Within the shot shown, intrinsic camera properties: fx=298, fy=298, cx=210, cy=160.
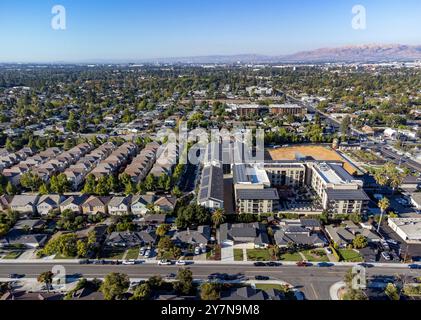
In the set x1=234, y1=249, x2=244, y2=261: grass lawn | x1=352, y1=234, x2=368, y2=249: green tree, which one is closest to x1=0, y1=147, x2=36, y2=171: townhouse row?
x1=234, y1=249, x2=244, y2=261: grass lawn

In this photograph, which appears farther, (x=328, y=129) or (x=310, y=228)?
(x=328, y=129)

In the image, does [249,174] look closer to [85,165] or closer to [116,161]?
[116,161]

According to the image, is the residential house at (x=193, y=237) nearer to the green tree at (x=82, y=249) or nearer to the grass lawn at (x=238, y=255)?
the grass lawn at (x=238, y=255)

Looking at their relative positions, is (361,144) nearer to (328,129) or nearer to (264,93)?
(328,129)

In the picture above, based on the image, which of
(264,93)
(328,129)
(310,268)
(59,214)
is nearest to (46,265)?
(59,214)

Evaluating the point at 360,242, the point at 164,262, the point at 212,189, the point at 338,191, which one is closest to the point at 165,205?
the point at 212,189
